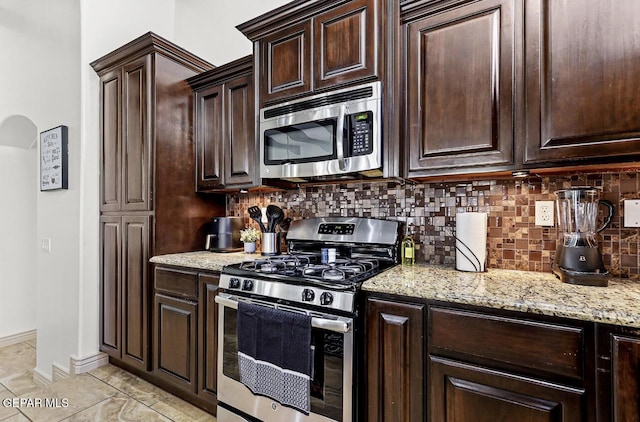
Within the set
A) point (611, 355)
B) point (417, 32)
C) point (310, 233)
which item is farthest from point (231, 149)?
point (611, 355)

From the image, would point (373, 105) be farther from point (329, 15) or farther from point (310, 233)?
point (310, 233)

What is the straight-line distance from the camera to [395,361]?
1377 mm

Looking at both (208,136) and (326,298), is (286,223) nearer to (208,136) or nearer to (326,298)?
(208,136)

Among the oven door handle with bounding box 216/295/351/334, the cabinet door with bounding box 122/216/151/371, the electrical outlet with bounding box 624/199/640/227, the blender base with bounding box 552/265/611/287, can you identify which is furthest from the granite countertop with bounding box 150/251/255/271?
the electrical outlet with bounding box 624/199/640/227

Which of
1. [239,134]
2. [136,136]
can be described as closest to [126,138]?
[136,136]

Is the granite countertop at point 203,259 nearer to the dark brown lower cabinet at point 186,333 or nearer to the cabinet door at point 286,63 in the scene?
the dark brown lower cabinet at point 186,333

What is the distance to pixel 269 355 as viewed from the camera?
1.59 m

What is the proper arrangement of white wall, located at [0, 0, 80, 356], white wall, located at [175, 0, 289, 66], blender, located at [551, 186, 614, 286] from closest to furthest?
blender, located at [551, 186, 614, 286] < white wall, located at [0, 0, 80, 356] < white wall, located at [175, 0, 289, 66]

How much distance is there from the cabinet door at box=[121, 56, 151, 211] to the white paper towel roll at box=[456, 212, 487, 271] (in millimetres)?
2088

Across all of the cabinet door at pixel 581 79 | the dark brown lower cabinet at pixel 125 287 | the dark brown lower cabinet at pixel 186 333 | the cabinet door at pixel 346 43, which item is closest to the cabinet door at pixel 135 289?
the dark brown lower cabinet at pixel 125 287

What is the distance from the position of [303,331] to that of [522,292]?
36.6 inches

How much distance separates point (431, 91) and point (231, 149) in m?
1.46

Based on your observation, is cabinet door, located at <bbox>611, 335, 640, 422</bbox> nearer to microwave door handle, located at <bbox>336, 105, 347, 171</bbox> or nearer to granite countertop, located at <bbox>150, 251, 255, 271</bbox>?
microwave door handle, located at <bbox>336, 105, 347, 171</bbox>

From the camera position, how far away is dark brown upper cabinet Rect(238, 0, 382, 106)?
1.74 m
